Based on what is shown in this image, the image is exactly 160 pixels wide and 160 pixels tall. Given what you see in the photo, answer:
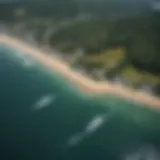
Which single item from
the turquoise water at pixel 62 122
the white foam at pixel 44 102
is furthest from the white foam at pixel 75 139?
the white foam at pixel 44 102

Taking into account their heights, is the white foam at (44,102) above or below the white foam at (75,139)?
above

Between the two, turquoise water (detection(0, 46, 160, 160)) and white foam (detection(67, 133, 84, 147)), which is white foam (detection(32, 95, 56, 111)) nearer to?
turquoise water (detection(0, 46, 160, 160))

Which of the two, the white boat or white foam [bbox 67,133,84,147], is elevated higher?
the white boat

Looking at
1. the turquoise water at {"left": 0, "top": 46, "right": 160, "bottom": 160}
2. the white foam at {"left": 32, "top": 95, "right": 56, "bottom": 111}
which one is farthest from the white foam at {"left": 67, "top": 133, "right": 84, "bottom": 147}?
the white foam at {"left": 32, "top": 95, "right": 56, "bottom": 111}

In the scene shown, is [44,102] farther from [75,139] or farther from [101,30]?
[101,30]

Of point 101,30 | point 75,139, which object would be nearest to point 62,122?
point 75,139

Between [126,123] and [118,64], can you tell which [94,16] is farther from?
[126,123]

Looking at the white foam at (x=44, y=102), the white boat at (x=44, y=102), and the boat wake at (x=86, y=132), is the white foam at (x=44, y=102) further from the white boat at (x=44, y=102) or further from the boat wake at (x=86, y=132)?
the boat wake at (x=86, y=132)
